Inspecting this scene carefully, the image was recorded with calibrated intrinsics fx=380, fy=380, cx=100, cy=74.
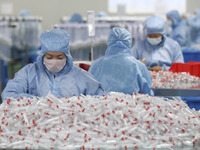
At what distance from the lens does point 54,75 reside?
2.82 metres

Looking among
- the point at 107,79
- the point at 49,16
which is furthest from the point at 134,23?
the point at 49,16

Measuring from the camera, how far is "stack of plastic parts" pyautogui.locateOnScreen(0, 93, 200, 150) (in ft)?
5.75

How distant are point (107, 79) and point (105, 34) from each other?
352cm

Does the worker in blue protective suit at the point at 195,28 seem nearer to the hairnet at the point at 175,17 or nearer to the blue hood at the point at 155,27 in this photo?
the hairnet at the point at 175,17

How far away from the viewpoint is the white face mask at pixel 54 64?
2723 mm

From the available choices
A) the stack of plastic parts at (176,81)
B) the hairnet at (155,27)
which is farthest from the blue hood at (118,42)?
the hairnet at (155,27)

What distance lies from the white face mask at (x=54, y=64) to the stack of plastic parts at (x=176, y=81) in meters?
1.24

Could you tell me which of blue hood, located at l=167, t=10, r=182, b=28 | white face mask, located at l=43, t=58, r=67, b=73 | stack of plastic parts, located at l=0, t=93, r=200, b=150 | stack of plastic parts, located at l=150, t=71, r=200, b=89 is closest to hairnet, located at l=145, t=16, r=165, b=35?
stack of plastic parts, located at l=150, t=71, r=200, b=89

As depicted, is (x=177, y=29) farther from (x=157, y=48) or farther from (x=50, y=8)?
(x=50, y=8)

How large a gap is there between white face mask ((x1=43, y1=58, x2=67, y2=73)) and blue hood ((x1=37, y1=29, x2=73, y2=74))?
0.04 metres

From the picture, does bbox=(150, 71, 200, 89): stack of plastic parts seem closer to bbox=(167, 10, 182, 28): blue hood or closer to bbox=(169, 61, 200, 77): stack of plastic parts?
bbox=(169, 61, 200, 77): stack of plastic parts

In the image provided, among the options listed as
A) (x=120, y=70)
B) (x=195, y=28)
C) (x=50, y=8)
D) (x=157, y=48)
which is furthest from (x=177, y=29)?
(x=50, y=8)

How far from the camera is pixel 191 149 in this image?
1.82 metres

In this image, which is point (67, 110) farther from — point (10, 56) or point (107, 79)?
point (10, 56)
